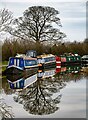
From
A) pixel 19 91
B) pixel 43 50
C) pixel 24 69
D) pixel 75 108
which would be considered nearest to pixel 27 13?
pixel 43 50

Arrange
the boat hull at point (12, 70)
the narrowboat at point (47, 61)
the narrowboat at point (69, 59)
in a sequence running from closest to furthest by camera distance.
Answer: the boat hull at point (12, 70), the narrowboat at point (47, 61), the narrowboat at point (69, 59)

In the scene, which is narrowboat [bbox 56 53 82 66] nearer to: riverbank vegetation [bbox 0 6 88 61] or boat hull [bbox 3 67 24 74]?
riverbank vegetation [bbox 0 6 88 61]

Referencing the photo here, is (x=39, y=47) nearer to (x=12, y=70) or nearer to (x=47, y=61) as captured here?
(x=47, y=61)

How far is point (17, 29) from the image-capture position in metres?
20.7

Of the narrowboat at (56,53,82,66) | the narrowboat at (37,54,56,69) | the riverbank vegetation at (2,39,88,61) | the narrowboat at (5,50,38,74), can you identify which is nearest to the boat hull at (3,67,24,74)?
the narrowboat at (5,50,38,74)

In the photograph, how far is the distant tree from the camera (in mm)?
20766

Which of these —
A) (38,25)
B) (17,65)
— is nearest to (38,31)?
(38,25)

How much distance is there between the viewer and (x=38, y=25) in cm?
2136

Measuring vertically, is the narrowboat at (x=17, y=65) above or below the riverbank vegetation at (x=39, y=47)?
below

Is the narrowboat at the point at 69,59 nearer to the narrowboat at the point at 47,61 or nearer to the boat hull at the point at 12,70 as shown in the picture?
the narrowboat at the point at 47,61

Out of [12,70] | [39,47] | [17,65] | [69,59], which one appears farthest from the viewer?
[69,59]

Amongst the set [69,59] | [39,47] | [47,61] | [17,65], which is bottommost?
[69,59]

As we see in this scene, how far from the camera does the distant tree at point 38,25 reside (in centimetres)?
2077

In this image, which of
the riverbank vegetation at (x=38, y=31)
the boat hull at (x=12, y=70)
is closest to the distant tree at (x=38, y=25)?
the riverbank vegetation at (x=38, y=31)
